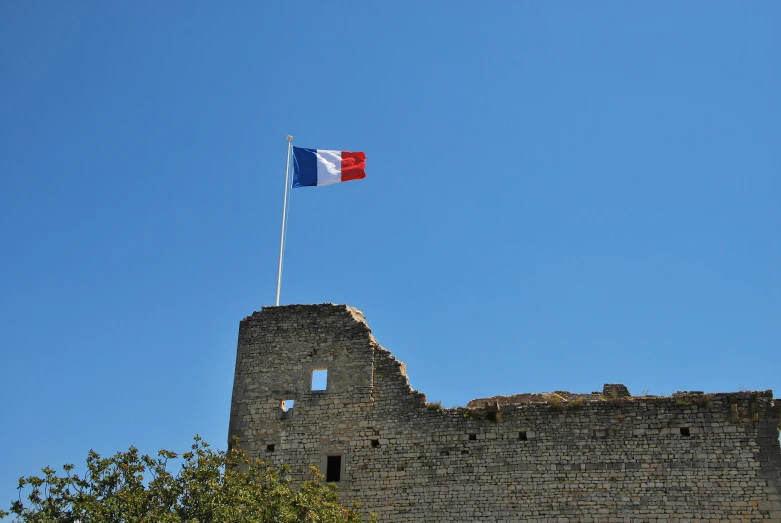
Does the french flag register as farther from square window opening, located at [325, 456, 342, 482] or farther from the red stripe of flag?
square window opening, located at [325, 456, 342, 482]

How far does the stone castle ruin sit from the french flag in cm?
448

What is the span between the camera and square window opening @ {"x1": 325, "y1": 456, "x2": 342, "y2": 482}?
23.1 metres

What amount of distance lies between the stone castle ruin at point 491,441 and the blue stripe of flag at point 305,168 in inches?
177

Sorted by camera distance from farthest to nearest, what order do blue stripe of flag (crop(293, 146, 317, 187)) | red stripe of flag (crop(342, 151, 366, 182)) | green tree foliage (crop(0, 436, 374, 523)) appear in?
blue stripe of flag (crop(293, 146, 317, 187)) < red stripe of flag (crop(342, 151, 366, 182)) < green tree foliage (crop(0, 436, 374, 523))

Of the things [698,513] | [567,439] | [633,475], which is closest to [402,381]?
[567,439]

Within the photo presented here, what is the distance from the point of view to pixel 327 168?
90.6 feet

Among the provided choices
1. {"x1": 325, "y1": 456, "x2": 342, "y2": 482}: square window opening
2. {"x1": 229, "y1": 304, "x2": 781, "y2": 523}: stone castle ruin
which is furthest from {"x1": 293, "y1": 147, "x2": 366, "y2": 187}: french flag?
{"x1": 325, "y1": 456, "x2": 342, "y2": 482}: square window opening

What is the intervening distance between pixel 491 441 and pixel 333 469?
13.0ft

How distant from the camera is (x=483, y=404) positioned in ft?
77.0

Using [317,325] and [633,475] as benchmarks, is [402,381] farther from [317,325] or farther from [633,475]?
[633,475]

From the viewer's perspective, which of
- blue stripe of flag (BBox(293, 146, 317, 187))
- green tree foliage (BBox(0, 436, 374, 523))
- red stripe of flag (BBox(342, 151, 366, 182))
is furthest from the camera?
blue stripe of flag (BBox(293, 146, 317, 187))

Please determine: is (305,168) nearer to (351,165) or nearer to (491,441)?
(351,165)

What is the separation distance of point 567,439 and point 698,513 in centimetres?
330

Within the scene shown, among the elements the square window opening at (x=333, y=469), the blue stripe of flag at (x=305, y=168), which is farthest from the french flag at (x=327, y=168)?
the square window opening at (x=333, y=469)
